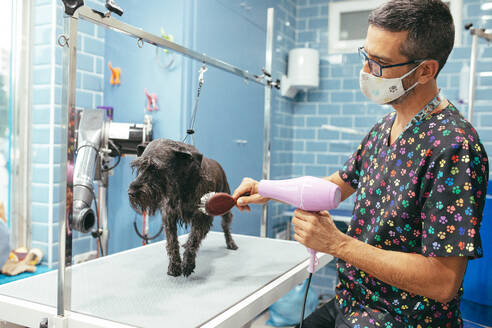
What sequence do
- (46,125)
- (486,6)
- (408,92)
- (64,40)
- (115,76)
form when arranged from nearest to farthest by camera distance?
1. (64,40)
2. (408,92)
3. (115,76)
4. (46,125)
5. (486,6)

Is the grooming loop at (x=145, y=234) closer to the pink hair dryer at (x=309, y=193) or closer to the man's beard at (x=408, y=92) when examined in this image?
the pink hair dryer at (x=309, y=193)

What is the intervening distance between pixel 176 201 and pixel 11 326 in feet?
1.76

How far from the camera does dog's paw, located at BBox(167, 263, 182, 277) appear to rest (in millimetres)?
1199

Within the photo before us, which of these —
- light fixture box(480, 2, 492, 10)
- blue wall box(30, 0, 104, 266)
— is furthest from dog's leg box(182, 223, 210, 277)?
light fixture box(480, 2, 492, 10)

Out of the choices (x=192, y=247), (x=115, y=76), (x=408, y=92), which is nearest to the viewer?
(x=408, y=92)

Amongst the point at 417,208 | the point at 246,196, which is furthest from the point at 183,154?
the point at 417,208

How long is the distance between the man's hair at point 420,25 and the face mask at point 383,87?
0.06 metres

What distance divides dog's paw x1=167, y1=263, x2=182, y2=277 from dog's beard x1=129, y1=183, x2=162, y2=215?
0.63ft

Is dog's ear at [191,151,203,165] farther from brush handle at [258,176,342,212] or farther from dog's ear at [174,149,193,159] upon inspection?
brush handle at [258,176,342,212]

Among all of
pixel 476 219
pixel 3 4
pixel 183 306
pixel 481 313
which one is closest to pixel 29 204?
pixel 3 4

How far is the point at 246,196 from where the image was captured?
1306 mm

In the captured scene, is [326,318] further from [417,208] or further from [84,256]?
[84,256]

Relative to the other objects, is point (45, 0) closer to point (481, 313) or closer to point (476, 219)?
point (476, 219)

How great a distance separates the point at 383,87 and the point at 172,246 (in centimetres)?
75
